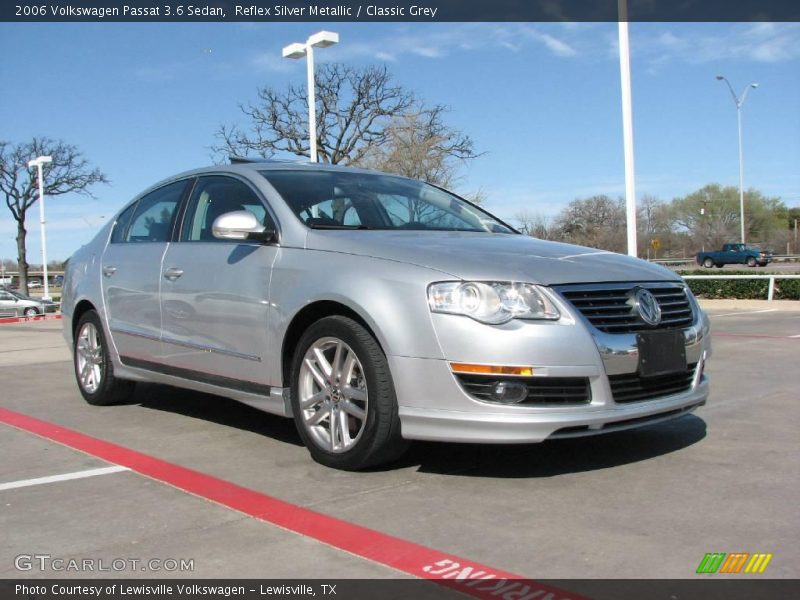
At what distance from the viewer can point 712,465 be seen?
4.24 m

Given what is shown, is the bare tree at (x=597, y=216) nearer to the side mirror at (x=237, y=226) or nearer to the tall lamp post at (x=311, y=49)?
the tall lamp post at (x=311, y=49)

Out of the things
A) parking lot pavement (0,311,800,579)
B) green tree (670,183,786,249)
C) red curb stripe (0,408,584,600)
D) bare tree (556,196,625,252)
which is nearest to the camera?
red curb stripe (0,408,584,600)

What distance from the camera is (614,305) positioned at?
4.04 meters

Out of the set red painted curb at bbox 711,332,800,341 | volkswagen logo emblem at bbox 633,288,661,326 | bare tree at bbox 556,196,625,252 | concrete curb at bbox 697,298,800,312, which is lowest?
red painted curb at bbox 711,332,800,341

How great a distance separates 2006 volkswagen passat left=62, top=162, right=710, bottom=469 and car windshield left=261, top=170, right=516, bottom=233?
14mm

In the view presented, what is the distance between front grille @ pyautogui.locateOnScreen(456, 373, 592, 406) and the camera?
3.79 m

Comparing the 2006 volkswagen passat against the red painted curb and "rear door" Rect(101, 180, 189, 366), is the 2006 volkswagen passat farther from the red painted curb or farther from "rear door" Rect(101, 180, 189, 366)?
the red painted curb

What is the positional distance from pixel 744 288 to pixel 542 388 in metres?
18.3

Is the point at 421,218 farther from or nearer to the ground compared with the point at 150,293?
farther from the ground

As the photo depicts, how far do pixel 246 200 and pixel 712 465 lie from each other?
10.1ft

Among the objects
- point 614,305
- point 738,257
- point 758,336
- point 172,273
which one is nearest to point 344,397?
point 614,305

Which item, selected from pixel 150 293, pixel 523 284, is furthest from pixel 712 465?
pixel 150 293

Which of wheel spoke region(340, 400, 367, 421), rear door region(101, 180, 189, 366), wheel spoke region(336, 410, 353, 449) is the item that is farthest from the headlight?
rear door region(101, 180, 189, 366)

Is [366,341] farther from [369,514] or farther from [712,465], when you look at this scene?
[712,465]
